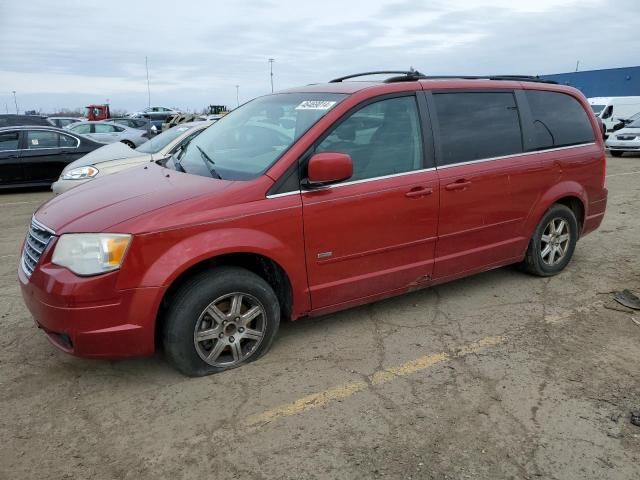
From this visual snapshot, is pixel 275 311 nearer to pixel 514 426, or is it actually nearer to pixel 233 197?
pixel 233 197

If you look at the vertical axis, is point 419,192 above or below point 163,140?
below

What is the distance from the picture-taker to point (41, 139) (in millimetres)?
10891

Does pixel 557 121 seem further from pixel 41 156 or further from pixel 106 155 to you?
pixel 41 156

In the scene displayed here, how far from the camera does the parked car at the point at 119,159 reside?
766 cm

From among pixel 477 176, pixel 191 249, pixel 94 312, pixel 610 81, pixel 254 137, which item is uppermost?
pixel 610 81

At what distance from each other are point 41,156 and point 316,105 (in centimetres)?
911

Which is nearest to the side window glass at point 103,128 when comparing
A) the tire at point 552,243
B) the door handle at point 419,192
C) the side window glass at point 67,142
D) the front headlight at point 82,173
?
the side window glass at point 67,142

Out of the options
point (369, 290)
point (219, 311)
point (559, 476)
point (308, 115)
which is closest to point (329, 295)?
point (369, 290)

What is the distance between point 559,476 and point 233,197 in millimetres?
2269

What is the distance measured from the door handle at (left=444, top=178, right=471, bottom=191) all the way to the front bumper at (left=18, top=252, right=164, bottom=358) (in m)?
2.24

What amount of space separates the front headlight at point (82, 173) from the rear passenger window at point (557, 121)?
6065mm

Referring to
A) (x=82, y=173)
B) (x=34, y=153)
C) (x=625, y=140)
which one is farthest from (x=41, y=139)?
(x=625, y=140)

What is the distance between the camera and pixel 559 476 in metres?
2.44

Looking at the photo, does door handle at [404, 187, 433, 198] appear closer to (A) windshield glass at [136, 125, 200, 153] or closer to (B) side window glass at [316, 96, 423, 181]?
(B) side window glass at [316, 96, 423, 181]
